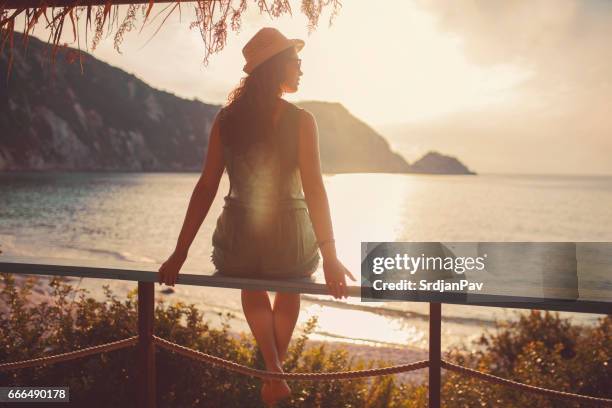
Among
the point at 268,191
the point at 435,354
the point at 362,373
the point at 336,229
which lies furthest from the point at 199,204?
the point at 336,229

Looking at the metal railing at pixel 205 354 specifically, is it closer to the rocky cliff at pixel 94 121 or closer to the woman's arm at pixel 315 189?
the woman's arm at pixel 315 189

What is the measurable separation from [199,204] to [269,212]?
30 cm

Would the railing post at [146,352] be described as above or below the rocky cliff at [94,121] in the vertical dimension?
below

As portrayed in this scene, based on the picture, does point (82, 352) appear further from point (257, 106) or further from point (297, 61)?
point (297, 61)

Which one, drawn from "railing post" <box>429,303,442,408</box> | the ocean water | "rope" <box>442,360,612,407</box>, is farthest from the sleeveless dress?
"rope" <box>442,360,612,407</box>

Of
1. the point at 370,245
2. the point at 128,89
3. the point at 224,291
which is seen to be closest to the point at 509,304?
the point at 370,245

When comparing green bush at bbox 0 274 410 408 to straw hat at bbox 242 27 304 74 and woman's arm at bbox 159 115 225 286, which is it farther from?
straw hat at bbox 242 27 304 74

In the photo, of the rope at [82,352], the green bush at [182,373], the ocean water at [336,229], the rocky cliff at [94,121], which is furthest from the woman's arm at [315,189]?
the rocky cliff at [94,121]

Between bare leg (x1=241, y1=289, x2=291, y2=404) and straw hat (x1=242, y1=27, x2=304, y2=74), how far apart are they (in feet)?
3.18

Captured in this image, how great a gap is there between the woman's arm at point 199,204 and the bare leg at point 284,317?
45 centimetres

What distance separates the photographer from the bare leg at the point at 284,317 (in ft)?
7.35

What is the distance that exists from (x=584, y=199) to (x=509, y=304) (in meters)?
95.2

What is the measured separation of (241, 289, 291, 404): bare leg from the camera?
6.96ft

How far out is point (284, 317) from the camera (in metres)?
2.24
